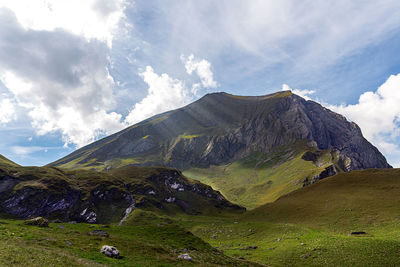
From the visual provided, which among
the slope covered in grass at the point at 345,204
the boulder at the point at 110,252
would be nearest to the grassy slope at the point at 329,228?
the slope covered in grass at the point at 345,204

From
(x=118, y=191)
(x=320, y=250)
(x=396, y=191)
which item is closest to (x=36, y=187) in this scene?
(x=118, y=191)

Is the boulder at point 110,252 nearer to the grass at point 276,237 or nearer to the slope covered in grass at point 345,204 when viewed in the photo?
the grass at point 276,237

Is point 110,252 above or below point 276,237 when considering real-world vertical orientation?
above

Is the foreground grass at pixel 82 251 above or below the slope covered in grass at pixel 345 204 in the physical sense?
below


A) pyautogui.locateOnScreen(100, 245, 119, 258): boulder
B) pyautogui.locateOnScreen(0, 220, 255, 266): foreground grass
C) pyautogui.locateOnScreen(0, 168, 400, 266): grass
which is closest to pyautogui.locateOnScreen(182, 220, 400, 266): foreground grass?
pyautogui.locateOnScreen(0, 168, 400, 266): grass

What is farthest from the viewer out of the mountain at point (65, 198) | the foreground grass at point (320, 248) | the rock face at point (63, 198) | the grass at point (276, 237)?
the mountain at point (65, 198)

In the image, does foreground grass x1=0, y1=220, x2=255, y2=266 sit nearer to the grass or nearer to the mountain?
the grass

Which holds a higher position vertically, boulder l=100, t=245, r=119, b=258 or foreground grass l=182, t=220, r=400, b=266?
boulder l=100, t=245, r=119, b=258

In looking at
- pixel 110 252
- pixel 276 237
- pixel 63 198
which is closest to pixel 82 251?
pixel 110 252

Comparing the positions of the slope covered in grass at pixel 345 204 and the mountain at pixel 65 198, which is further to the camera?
the mountain at pixel 65 198

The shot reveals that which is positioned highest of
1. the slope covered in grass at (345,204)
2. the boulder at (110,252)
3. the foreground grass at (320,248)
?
the slope covered in grass at (345,204)

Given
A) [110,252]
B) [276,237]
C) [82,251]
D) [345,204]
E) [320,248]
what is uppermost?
[345,204]

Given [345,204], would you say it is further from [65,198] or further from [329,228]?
[65,198]

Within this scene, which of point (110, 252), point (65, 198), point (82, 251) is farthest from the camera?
point (65, 198)
